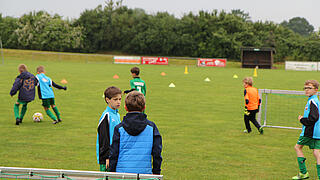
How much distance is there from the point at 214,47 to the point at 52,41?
32.9 metres

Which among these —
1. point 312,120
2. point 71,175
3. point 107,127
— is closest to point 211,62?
point 312,120

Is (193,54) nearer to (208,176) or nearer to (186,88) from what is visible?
(186,88)

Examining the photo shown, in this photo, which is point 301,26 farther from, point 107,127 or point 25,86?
point 107,127

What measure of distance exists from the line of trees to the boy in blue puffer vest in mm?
70610

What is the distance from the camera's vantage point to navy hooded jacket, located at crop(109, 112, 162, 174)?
4.00m

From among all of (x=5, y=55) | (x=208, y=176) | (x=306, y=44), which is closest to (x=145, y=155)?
(x=208, y=176)

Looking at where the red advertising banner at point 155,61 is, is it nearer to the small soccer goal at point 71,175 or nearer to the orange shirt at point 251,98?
the orange shirt at point 251,98

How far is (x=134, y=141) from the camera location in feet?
13.3

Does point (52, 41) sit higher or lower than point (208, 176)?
higher

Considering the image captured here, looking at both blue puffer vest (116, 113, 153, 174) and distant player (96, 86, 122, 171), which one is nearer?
blue puffer vest (116, 113, 153, 174)

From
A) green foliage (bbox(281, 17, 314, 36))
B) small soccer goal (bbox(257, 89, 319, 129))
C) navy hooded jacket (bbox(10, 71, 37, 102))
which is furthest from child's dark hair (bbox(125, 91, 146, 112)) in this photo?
green foliage (bbox(281, 17, 314, 36))

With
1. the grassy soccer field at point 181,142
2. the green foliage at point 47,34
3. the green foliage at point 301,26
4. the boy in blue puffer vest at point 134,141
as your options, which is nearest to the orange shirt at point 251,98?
the grassy soccer field at point 181,142

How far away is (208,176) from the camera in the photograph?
6.92 m

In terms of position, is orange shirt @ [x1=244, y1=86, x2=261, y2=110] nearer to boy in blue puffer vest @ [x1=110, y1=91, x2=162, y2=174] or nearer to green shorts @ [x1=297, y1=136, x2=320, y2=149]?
green shorts @ [x1=297, y1=136, x2=320, y2=149]
